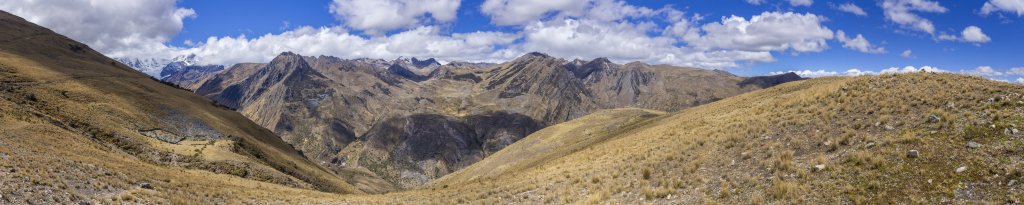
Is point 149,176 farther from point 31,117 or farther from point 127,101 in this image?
point 127,101

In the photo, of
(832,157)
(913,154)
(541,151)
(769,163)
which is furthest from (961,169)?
(541,151)

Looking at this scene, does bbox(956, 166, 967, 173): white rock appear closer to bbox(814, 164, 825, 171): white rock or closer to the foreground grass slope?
the foreground grass slope

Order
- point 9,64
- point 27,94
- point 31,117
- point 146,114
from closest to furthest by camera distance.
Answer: point 31,117, point 27,94, point 146,114, point 9,64

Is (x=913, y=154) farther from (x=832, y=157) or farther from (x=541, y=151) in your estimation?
(x=541, y=151)

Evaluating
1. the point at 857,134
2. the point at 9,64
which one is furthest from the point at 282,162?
the point at 857,134

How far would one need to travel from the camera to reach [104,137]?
174 ft

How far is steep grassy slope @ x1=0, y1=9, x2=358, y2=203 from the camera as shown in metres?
27.4

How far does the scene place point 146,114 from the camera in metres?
73.9

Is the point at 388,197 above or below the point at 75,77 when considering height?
below

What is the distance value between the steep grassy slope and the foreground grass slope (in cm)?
1515

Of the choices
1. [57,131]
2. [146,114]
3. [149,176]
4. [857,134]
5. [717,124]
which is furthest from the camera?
[146,114]

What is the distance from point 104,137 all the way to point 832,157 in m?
63.4

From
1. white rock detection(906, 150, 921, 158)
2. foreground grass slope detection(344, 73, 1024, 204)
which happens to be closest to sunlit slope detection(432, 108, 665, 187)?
foreground grass slope detection(344, 73, 1024, 204)

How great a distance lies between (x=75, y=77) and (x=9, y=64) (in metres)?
8.43
